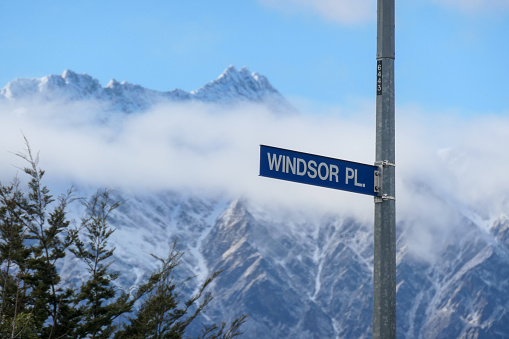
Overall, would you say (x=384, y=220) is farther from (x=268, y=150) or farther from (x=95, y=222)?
(x=95, y=222)

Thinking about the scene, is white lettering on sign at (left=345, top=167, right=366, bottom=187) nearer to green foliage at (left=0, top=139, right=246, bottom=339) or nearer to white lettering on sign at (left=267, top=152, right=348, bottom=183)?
white lettering on sign at (left=267, top=152, right=348, bottom=183)

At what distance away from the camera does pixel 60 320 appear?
31.1 m

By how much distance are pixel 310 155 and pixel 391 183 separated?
1.05 meters

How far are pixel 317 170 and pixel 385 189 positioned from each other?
860 millimetres

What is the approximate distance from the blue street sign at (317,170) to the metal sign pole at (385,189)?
0.19 m

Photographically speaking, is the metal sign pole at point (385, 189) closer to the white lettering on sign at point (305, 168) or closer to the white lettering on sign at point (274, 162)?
the white lettering on sign at point (305, 168)

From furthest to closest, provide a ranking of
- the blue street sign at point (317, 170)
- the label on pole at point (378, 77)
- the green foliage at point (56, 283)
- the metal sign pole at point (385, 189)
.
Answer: the green foliage at point (56, 283) < the label on pole at point (378, 77) < the blue street sign at point (317, 170) < the metal sign pole at point (385, 189)

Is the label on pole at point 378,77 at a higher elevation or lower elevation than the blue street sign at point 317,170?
higher

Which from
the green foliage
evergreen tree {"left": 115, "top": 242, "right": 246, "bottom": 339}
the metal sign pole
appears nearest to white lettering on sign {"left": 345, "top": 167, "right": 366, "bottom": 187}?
the metal sign pole

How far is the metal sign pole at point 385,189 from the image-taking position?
386 inches

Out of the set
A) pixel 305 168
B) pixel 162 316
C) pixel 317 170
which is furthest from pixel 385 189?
pixel 162 316

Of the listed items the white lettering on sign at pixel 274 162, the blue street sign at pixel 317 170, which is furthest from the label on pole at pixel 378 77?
the white lettering on sign at pixel 274 162

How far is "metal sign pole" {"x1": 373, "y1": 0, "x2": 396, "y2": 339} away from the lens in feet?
32.2

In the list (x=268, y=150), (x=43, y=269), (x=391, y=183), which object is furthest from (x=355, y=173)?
(x=43, y=269)
